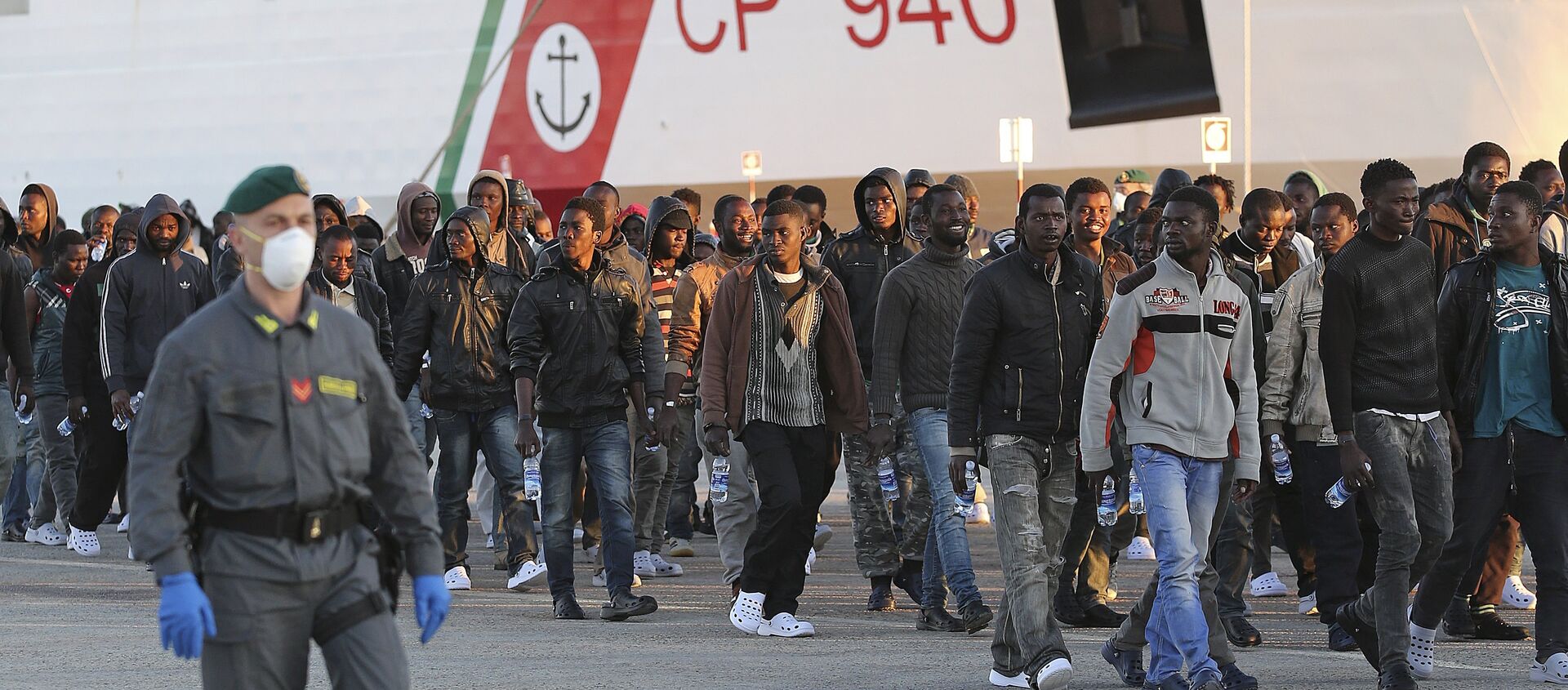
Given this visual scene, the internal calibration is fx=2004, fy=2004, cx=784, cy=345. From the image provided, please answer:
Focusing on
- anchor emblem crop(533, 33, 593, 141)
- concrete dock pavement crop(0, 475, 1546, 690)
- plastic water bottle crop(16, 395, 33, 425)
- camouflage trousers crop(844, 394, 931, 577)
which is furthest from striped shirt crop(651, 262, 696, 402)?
anchor emblem crop(533, 33, 593, 141)

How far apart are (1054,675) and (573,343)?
10.6 ft

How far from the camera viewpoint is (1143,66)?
961 inches

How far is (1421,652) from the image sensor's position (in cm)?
745

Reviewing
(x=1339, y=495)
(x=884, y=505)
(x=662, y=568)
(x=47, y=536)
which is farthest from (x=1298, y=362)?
(x=47, y=536)

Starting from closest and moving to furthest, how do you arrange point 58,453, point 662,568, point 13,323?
point 662,568, point 13,323, point 58,453

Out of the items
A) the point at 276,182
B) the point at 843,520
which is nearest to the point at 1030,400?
the point at 276,182

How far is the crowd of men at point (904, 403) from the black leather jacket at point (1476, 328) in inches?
0.5

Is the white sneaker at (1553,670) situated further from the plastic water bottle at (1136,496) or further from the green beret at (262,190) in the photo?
the green beret at (262,190)

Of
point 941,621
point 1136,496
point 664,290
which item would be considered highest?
point 664,290

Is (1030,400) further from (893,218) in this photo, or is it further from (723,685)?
(893,218)

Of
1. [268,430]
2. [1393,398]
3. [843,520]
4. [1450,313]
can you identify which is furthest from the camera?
[843,520]

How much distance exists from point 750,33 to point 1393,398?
20.4m

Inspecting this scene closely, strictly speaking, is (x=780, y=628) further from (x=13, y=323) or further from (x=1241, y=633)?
(x=13, y=323)

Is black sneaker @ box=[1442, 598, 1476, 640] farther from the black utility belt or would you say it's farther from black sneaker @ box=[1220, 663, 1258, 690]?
the black utility belt
